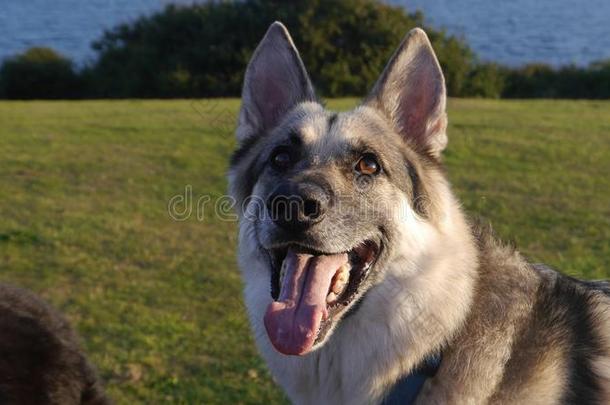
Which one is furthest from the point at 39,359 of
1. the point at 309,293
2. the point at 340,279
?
the point at 340,279

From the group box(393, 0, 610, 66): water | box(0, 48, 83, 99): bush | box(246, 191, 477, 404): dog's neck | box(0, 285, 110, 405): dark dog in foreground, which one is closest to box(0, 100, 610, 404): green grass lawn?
box(0, 285, 110, 405): dark dog in foreground

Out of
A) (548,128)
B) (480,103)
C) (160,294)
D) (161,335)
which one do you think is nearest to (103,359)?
(161,335)

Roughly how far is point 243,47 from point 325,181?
25.5m

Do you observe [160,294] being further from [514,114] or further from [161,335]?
[514,114]

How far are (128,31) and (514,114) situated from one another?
2168cm

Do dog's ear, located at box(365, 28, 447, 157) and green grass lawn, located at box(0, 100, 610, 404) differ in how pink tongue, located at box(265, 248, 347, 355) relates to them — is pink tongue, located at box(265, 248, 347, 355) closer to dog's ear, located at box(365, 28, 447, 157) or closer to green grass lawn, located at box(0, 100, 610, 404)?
dog's ear, located at box(365, 28, 447, 157)

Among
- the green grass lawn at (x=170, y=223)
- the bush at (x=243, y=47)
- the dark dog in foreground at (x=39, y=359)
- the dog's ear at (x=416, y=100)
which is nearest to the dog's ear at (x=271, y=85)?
the dog's ear at (x=416, y=100)

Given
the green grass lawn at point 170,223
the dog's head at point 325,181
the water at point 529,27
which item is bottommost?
the water at point 529,27

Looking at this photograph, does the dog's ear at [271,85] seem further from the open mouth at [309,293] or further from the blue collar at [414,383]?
the blue collar at [414,383]

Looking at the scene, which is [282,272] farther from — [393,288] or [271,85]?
[271,85]

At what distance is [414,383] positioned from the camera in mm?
3209

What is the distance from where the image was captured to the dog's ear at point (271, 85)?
388cm

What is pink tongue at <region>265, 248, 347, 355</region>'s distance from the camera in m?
3.22

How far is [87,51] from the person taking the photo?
35625mm
